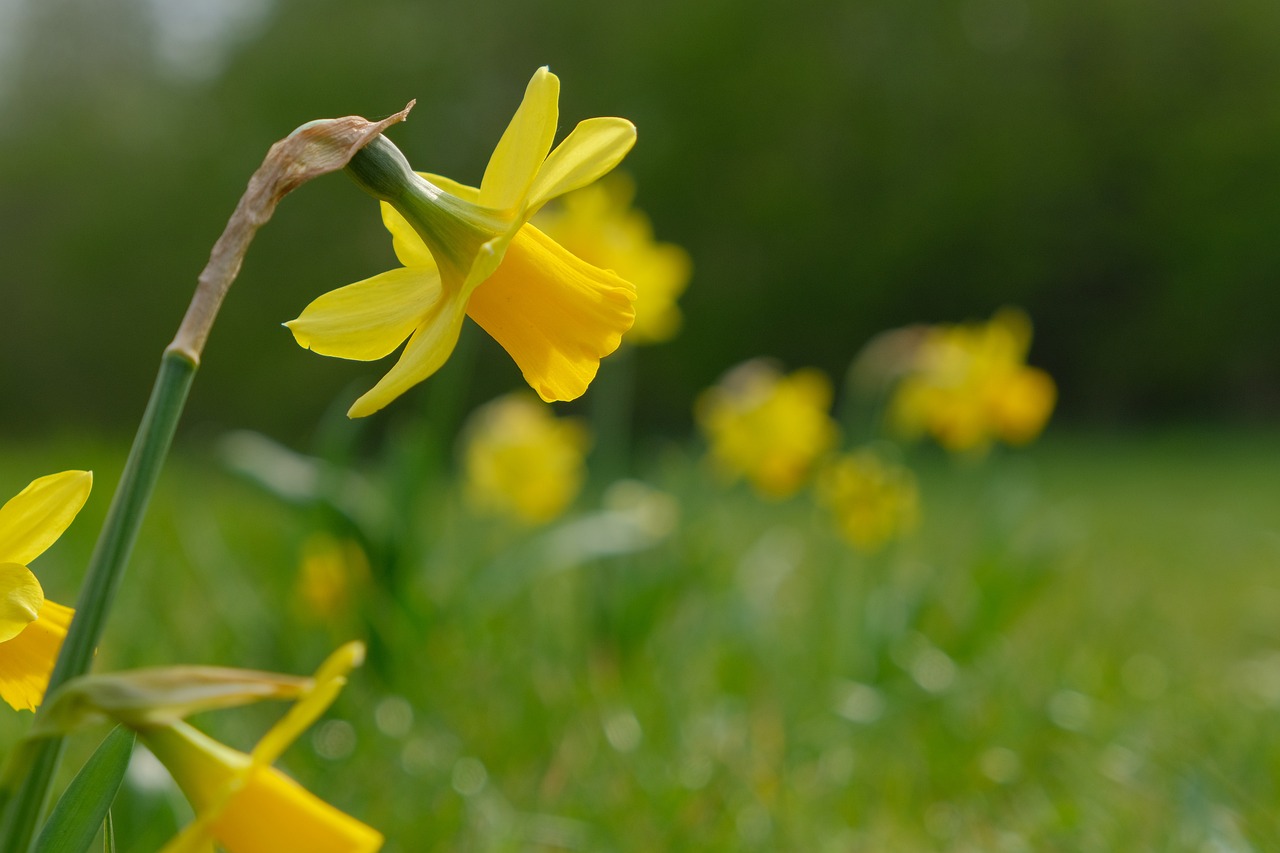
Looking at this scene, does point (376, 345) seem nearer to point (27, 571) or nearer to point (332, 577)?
point (27, 571)

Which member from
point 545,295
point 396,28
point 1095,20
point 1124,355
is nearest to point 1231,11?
point 1095,20

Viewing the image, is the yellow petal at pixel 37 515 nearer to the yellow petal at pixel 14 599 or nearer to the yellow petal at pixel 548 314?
the yellow petal at pixel 14 599

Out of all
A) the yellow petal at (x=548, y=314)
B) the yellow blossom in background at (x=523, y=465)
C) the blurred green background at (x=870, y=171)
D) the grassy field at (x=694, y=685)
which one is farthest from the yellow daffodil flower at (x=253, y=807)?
the blurred green background at (x=870, y=171)

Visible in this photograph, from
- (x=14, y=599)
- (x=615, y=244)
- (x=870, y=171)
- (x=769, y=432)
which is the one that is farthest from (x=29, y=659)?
(x=870, y=171)

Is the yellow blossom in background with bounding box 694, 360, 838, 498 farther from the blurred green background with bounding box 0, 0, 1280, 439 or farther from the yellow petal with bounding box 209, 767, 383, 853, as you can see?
the blurred green background with bounding box 0, 0, 1280, 439

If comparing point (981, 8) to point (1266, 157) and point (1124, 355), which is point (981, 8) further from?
point (1124, 355)

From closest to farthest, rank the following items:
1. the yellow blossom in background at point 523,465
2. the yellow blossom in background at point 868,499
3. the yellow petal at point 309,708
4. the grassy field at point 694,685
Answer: the yellow petal at point 309,708, the grassy field at point 694,685, the yellow blossom in background at point 868,499, the yellow blossom in background at point 523,465

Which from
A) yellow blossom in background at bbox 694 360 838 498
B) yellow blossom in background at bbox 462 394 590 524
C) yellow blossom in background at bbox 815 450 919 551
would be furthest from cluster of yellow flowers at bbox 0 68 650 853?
yellow blossom in background at bbox 462 394 590 524

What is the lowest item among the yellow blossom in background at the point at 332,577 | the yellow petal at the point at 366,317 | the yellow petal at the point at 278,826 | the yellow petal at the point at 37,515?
the yellow blossom in background at the point at 332,577

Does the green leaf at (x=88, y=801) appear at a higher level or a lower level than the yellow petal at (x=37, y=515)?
lower
